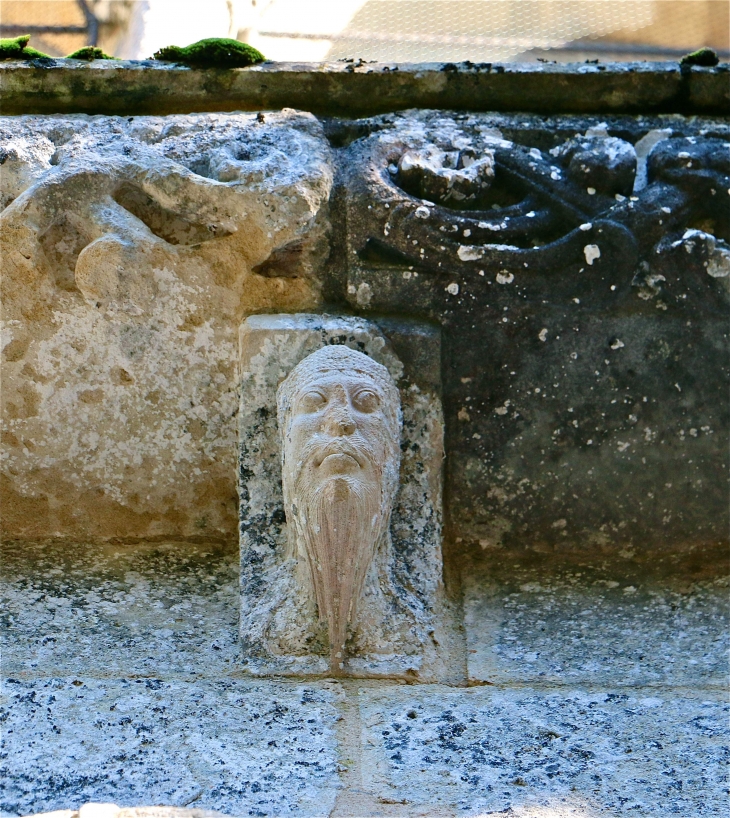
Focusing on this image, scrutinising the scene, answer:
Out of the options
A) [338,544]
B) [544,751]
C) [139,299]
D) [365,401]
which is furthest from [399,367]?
[544,751]

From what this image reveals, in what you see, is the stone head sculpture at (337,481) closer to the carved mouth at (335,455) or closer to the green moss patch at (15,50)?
the carved mouth at (335,455)

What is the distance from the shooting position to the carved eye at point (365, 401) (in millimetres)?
2320

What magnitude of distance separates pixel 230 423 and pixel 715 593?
3.81ft

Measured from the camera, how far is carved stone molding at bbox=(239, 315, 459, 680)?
2.23 m

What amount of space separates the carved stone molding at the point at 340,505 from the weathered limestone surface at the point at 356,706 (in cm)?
8

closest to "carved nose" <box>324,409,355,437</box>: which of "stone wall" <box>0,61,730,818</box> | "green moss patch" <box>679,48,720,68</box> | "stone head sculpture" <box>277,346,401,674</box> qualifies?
"stone head sculpture" <box>277,346,401,674</box>

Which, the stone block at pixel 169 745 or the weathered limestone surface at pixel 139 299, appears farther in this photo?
the weathered limestone surface at pixel 139 299

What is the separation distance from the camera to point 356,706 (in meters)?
2.14

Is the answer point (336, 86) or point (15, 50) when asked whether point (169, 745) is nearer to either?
point (336, 86)

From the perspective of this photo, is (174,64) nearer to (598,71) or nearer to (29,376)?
(29,376)

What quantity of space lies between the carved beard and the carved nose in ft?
0.30

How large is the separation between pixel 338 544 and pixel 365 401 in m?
0.31

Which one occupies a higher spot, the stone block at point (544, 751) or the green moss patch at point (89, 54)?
the green moss patch at point (89, 54)

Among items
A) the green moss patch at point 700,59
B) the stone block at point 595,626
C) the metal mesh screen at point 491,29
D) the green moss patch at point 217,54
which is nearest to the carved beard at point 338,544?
the stone block at point 595,626
